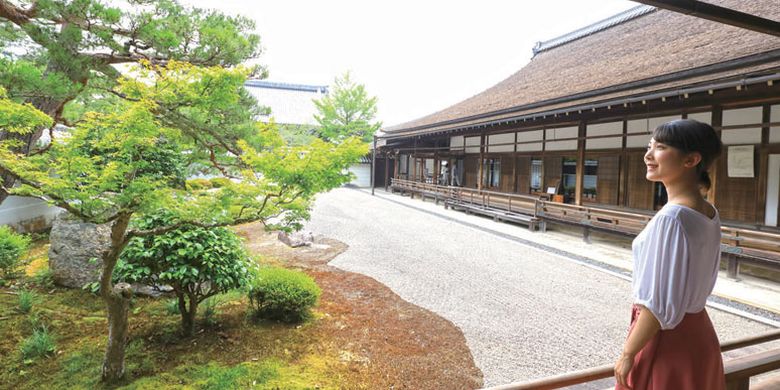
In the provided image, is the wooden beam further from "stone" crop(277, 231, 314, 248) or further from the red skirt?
"stone" crop(277, 231, 314, 248)

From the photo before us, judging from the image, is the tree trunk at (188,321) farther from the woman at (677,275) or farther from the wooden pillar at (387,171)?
the wooden pillar at (387,171)

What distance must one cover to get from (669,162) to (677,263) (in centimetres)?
34

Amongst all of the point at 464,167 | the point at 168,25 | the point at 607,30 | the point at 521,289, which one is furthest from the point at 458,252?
the point at 607,30

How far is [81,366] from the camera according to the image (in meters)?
3.70

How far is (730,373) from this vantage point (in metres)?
1.75

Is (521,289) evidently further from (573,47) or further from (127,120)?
(573,47)

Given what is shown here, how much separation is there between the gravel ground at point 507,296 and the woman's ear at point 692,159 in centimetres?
297

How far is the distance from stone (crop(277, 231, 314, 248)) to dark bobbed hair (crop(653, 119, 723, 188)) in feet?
28.0

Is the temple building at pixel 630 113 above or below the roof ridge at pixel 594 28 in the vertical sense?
below

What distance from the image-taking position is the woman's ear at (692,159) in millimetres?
1249

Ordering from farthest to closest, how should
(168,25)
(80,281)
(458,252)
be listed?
A: (458,252) < (80,281) < (168,25)

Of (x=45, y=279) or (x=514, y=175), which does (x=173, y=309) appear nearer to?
(x=45, y=279)

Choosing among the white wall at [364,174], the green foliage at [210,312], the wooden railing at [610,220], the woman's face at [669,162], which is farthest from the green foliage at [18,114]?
the white wall at [364,174]

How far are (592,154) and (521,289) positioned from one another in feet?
22.0
